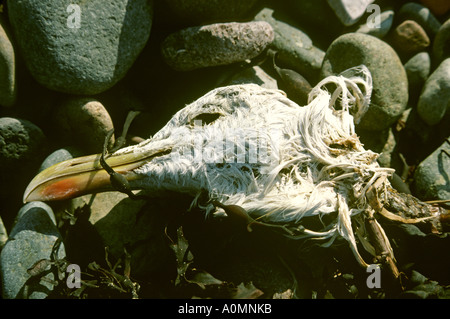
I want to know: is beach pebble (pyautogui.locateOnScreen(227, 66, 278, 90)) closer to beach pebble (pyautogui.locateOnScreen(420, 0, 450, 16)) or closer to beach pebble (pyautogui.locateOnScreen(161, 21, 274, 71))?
beach pebble (pyautogui.locateOnScreen(161, 21, 274, 71))

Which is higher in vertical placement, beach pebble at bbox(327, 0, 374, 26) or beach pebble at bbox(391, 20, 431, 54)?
beach pebble at bbox(327, 0, 374, 26)

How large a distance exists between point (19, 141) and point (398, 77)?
315 centimetres

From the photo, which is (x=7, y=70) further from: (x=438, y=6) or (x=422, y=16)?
(x=438, y=6)

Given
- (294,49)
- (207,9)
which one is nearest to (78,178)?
(207,9)

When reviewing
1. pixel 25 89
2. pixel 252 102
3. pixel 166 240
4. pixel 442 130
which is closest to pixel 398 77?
pixel 442 130

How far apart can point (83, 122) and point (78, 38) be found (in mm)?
638

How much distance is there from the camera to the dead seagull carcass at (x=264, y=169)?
7.79 feet

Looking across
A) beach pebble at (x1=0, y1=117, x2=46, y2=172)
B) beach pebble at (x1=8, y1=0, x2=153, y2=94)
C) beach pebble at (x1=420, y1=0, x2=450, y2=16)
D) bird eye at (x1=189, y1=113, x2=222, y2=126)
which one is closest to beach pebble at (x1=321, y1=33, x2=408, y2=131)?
beach pebble at (x1=420, y1=0, x2=450, y2=16)

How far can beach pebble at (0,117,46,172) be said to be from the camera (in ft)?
9.05

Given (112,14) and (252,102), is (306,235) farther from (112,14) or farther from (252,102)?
(112,14)

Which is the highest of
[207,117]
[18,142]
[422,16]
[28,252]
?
[422,16]

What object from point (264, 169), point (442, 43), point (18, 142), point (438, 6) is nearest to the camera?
point (264, 169)

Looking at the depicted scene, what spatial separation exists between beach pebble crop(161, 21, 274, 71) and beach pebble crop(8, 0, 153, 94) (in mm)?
341

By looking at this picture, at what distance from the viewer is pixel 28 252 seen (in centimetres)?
248
